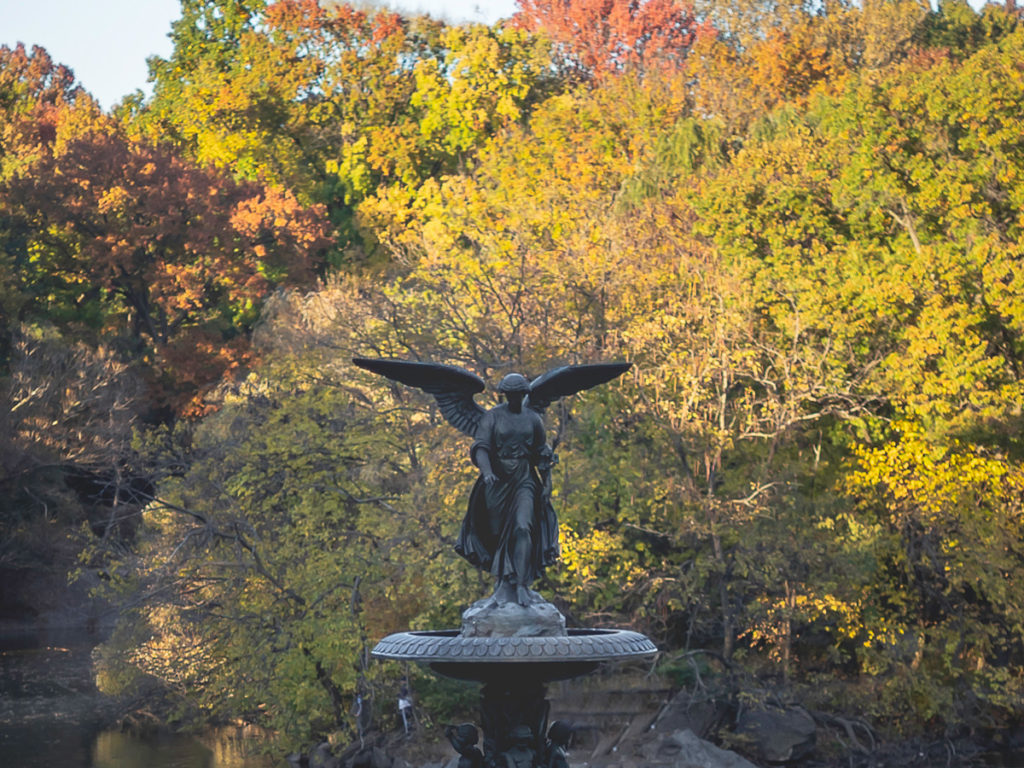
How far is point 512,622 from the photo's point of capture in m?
10.8

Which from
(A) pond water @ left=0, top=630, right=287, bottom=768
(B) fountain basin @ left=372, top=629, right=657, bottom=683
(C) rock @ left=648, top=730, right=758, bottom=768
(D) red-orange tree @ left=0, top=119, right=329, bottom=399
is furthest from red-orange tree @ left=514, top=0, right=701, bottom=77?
(B) fountain basin @ left=372, top=629, right=657, bottom=683

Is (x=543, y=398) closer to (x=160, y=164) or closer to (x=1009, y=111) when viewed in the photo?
(x=1009, y=111)

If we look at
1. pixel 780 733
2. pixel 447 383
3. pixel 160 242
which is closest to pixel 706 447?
pixel 780 733

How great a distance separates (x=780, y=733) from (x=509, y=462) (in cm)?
1469

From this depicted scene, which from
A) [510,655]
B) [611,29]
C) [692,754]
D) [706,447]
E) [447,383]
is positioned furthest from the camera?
[611,29]

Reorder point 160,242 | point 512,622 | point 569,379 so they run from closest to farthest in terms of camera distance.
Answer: point 512,622 → point 569,379 → point 160,242

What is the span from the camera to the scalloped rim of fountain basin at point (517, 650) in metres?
10.1

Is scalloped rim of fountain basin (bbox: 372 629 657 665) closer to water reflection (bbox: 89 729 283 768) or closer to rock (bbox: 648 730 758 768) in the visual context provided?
rock (bbox: 648 730 758 768)

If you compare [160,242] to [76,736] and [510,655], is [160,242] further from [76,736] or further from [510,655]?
[510,655]

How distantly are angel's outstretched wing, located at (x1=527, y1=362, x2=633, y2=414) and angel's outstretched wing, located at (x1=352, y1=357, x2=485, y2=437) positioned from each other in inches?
18.5

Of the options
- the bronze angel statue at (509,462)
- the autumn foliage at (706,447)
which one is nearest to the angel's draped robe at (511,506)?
the bronze angel statue at (509,462)

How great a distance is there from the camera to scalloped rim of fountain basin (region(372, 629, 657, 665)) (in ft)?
33.2

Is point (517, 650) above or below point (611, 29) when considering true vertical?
below

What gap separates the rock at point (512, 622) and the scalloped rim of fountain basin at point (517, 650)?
301 millimetres
